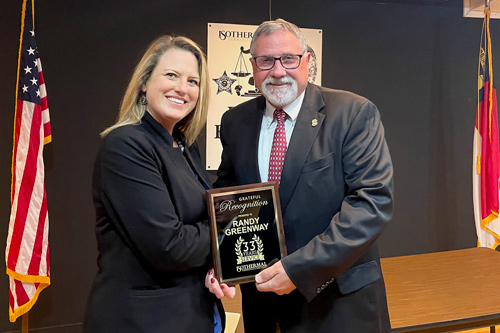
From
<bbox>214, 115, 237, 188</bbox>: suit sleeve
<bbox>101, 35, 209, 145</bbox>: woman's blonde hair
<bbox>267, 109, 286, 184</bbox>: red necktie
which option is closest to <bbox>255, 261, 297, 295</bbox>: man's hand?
<bbox>267, 109, 286, 184</bbox>: red necktie

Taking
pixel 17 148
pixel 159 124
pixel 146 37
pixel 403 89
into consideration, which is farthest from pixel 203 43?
pixel 159 124

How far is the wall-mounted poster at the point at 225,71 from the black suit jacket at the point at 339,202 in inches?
78.8

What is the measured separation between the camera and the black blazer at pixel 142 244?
133cm

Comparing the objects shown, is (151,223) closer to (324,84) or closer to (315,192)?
(315,192)

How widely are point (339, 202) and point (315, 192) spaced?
0.32ft

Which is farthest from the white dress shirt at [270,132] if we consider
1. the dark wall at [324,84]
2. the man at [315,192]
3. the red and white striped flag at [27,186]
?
the dark wall at [324,84]

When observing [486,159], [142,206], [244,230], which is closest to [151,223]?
[142,206]

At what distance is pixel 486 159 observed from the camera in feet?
12.3

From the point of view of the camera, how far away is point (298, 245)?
155cm

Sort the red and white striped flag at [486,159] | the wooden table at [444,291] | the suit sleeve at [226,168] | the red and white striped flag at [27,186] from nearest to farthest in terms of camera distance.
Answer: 1. the suit sleeve at [226,168]
2. the wooden table at [444,291]
3. the red and white striped flag at [27,186]
4. the red and white striped flag at [486,159]

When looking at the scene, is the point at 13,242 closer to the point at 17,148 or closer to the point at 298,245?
the point at 17,148

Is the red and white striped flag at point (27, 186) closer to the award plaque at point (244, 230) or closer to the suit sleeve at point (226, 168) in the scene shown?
the suit sleeve at point (226, 168)

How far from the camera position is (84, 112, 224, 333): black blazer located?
133cm

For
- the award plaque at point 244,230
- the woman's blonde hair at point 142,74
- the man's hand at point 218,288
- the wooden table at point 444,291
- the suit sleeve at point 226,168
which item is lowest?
the wooden table at point 444,291
